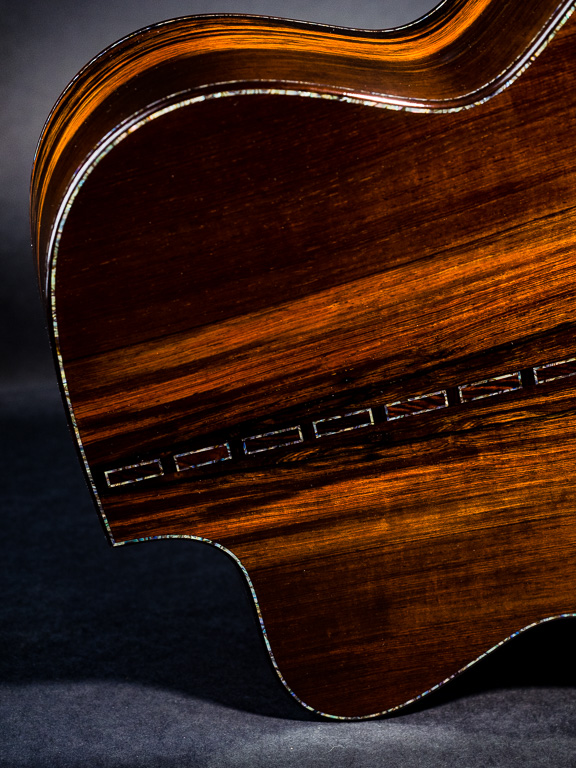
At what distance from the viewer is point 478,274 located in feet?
2.71

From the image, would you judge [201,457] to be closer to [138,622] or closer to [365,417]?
[365,417]

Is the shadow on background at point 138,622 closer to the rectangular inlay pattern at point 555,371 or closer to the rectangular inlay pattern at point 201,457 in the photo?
the rectangular inlay pattern at point 201,457

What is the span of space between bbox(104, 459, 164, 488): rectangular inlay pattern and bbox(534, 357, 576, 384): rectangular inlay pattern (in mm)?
319

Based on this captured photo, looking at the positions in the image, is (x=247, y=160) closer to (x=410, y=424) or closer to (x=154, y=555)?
(x=410, y=424)

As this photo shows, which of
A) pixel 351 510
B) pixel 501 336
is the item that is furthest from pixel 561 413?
pixel 351 510

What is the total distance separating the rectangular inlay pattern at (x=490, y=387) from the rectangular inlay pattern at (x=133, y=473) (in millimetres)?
257

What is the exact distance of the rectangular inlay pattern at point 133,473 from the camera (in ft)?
2.77

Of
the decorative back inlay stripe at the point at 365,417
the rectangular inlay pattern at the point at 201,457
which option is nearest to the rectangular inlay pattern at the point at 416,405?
the decorative back inlay stripe at the point at 365,417

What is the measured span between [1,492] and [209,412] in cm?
73

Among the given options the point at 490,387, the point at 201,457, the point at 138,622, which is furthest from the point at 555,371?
the point at 138,622

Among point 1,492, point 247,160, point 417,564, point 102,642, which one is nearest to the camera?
point 247,160

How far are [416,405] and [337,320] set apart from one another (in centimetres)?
10

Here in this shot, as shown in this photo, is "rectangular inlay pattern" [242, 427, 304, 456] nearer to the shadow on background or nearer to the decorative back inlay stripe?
the decorative back inlay stripe

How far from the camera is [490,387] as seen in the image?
0.85 meters
